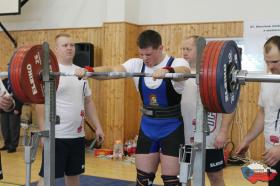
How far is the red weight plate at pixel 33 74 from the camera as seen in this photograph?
8.57 ft

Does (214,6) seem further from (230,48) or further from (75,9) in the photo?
(230,48)

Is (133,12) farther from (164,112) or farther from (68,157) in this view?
(164,112)

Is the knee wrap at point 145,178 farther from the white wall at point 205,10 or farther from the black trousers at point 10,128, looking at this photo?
the black trousers at point 10,128

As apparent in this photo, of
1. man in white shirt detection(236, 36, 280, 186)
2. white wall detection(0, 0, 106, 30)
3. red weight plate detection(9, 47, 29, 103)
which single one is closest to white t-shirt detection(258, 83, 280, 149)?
man in white shirt detection(236, 36, 280, 186)

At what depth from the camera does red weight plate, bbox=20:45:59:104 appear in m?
2.61

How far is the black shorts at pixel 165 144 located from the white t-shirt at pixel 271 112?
0.57 metres

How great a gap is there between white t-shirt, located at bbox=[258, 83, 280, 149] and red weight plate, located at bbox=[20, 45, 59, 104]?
57.8 inches

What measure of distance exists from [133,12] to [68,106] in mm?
4138

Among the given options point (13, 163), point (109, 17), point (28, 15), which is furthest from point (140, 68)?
point (28, 15)

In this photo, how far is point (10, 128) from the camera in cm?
691

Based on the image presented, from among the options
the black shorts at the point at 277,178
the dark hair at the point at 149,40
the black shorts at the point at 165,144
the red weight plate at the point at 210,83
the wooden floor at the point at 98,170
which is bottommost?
the wooden floor at the point at 98,170

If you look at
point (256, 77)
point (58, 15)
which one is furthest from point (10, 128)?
point (256, 77)

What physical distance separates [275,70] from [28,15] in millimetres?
6577

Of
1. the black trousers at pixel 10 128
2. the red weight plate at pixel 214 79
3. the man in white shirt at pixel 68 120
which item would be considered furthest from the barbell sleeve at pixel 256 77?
the black trousers at pixel 10 128
